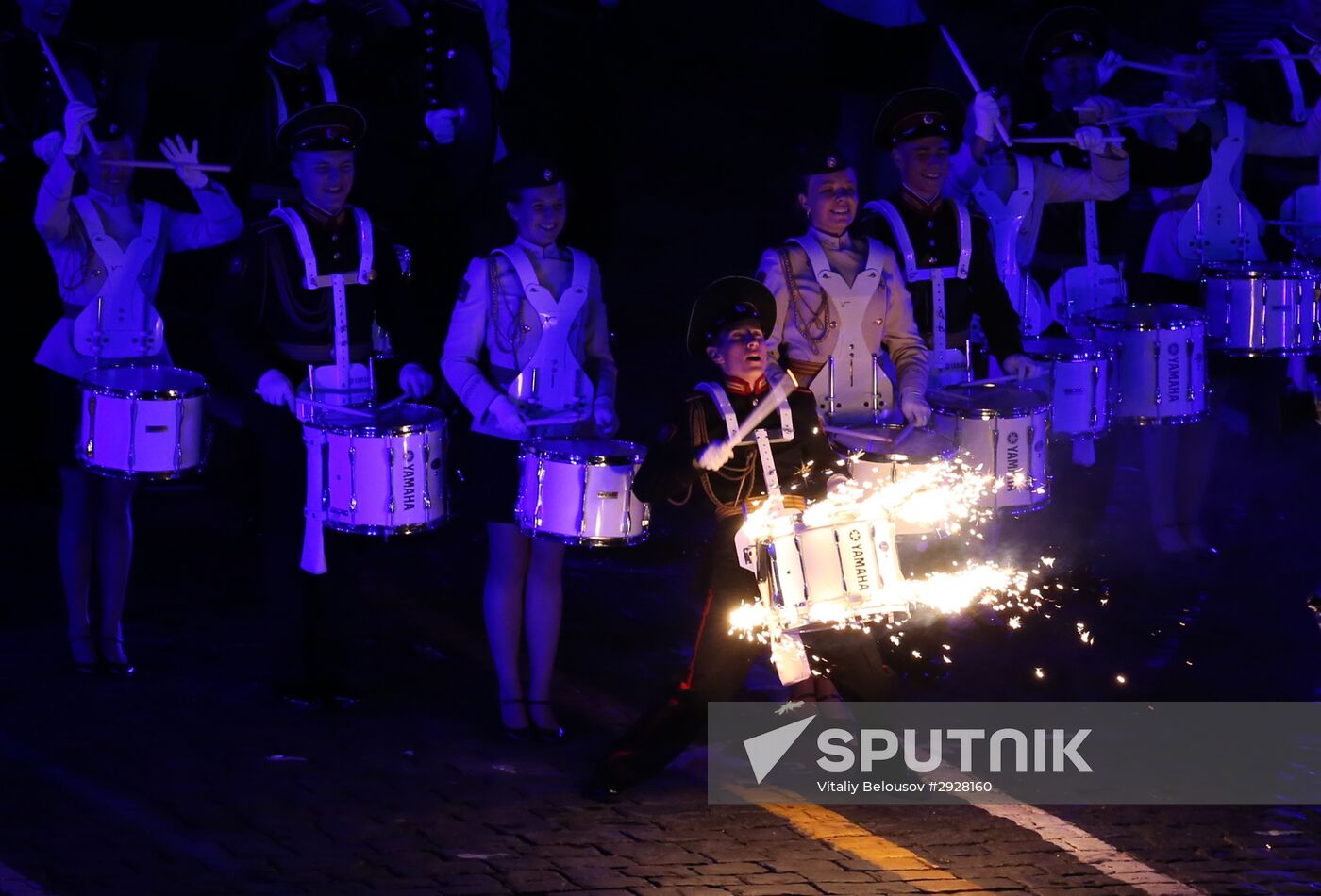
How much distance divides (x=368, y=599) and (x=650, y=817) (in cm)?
295

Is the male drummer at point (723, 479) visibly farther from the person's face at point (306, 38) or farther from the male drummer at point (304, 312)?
the person's face at point (306, 38)

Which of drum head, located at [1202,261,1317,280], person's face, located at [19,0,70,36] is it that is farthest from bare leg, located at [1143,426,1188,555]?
person's face, located at [19,0,70,36]

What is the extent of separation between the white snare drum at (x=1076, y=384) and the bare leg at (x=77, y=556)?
383 centimetres

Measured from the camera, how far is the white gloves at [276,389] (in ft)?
26.9

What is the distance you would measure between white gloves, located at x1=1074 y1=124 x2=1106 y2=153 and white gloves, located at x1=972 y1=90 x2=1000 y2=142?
446mm

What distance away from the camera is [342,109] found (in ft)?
27.4

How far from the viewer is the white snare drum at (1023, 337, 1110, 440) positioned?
30.2 feet

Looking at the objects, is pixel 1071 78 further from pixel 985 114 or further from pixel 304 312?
pixel 304 312

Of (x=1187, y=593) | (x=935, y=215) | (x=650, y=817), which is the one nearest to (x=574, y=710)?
(x=650, y=817)

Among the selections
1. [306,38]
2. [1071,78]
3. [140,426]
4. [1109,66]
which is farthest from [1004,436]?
[306,38]

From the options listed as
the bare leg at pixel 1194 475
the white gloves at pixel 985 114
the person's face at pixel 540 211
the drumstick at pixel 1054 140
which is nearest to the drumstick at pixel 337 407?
the person's face at pixel 540 211

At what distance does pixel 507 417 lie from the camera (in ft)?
26.4

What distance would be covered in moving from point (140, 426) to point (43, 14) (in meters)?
2.56

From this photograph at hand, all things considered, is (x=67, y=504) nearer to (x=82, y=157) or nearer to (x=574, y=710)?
(x=82, y=157)
